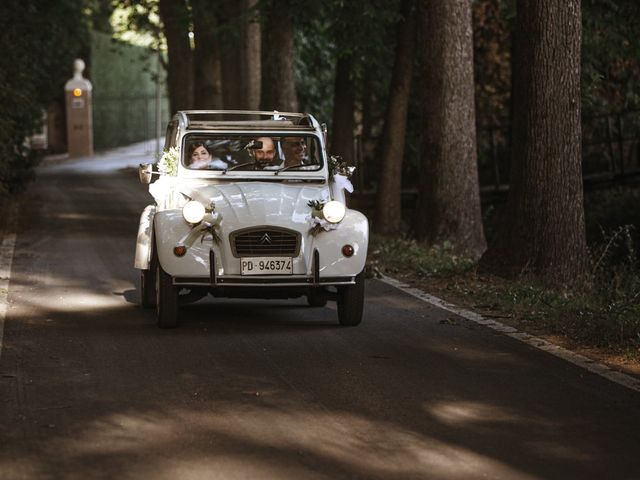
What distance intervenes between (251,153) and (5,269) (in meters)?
4.70

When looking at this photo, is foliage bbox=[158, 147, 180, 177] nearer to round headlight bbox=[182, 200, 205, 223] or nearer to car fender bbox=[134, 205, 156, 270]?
car fender bbox=[134, 205, 156, 270]

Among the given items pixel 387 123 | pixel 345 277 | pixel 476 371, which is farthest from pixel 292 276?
pixel 387 123

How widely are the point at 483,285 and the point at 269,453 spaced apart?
25.8 ft

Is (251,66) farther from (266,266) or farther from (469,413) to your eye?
(469,413)

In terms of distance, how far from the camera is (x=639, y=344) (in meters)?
10.5

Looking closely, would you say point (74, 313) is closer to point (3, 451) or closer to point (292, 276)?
point (292, 276)

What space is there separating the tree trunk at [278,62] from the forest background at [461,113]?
0.03m

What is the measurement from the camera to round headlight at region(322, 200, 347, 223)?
11.5 meters

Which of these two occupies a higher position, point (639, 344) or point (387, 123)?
point (387, 123)

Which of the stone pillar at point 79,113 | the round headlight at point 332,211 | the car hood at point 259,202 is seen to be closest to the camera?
the car hood at point 259,202

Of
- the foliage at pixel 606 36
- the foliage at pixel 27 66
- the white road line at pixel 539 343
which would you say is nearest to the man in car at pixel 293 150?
the white road line at pixel 539 343

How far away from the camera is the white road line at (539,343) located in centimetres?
928

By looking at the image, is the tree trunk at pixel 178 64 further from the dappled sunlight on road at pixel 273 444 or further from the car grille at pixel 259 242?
the dappled sunlight on road at pixel 273 444

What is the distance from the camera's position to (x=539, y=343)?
10.9 m
